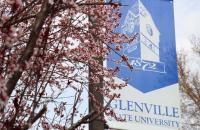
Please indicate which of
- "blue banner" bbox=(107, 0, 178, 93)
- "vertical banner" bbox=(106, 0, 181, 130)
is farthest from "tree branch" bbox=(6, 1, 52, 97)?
"blue banner" bbox=(107, 0, 178, 93)

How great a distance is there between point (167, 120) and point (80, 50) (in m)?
3.21

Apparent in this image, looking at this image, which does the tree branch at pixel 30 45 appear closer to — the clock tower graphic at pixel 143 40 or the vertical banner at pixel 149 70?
the vertical banner at pixel 149 70

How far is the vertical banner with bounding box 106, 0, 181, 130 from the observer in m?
9.73

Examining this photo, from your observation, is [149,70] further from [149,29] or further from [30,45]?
[30,45]

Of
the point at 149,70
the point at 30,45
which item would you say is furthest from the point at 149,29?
the point at 30,45

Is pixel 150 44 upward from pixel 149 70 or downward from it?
upward

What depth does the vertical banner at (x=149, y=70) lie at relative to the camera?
31.9 ft

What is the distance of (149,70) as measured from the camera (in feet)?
34.1

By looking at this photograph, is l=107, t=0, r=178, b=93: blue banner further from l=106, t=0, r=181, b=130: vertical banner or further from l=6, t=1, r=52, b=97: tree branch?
l=6, t=1, r=52, b=97: tree branch

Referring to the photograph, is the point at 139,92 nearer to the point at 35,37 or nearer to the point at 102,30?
the point at 102,30

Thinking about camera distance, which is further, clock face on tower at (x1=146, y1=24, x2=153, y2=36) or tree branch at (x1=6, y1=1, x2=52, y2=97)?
clock face on tower at (x1=146, y1=24, x2=153, y2=36)

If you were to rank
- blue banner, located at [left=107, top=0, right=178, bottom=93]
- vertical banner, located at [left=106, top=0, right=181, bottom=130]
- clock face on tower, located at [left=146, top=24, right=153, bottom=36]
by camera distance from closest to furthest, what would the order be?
vertical banner, located at [left=106, top=0, right=181, bottom=130]
blue banner, located at [left=107, top=0, right=178, bottom=93]
clock face on tower, located at [left=146, top=24, right=153, bottom=36]

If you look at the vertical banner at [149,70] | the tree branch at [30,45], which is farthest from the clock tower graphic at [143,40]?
the tree branch at [30,45]

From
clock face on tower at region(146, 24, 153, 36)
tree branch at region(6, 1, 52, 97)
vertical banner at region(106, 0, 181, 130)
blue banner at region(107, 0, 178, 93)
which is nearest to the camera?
tree branch at region(6, 1, 52, 97)
